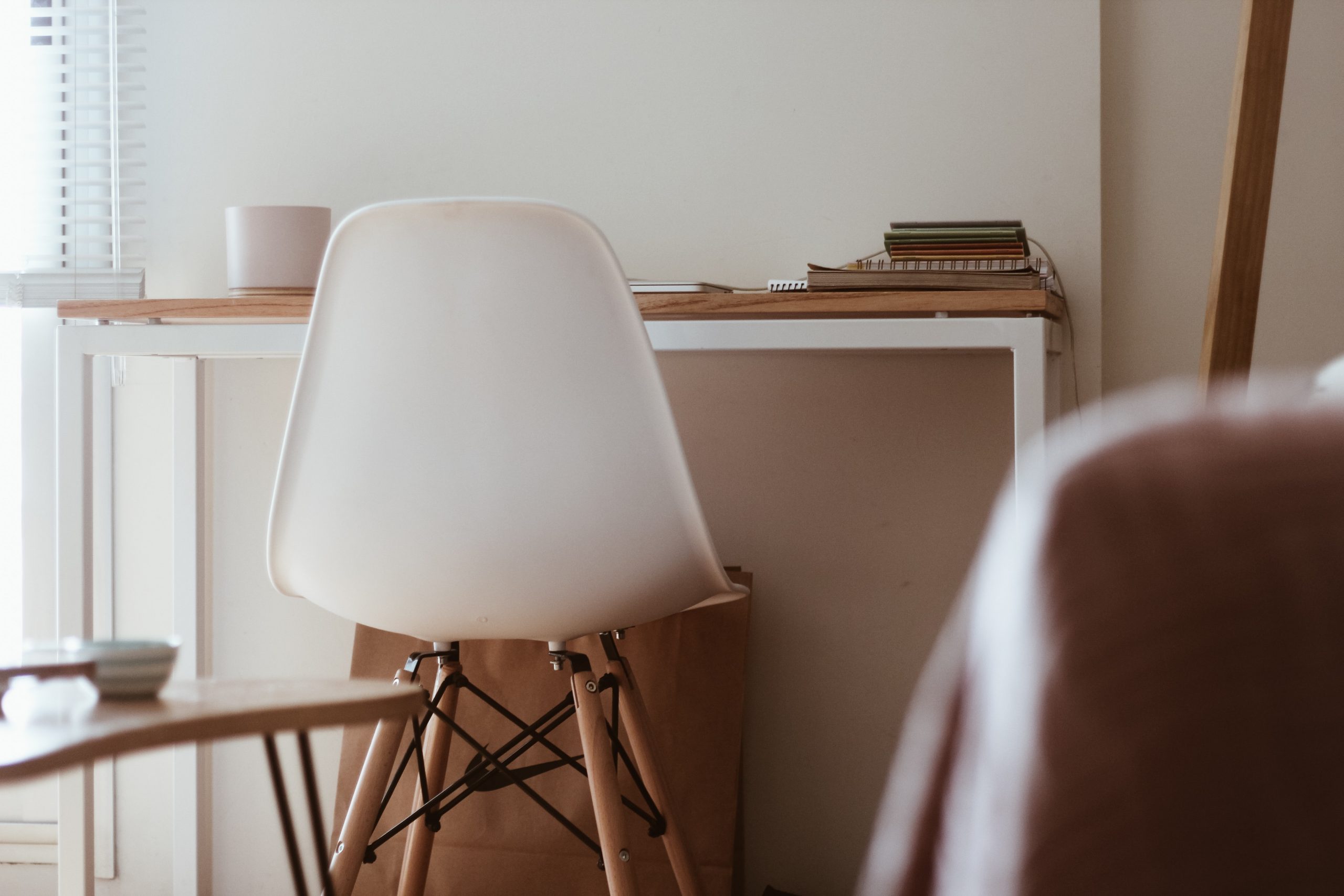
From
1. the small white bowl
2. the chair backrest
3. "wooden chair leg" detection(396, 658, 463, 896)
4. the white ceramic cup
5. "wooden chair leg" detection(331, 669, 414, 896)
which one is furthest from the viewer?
the white ceramic cup

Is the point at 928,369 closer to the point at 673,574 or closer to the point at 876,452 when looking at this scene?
the point at 876,452

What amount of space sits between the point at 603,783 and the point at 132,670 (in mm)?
594

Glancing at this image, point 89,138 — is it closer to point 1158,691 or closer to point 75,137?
point 75,137

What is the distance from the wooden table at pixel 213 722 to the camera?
0.51 metres

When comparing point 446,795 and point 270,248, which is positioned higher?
point 270,248

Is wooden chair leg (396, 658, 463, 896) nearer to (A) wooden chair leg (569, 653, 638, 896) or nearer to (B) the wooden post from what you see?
(A) wooden chair leg (569, 653, 638, 896)

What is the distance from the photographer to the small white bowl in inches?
Answer: 24.7

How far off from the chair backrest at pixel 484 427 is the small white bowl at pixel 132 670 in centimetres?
43

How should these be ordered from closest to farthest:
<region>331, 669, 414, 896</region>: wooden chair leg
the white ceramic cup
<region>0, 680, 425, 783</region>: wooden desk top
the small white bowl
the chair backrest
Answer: <region>0, 680, 425, 783</region>: wooden desk top → the small white bowl → the chair backrest → <region>331, 669, 414, 896</region>: wooden chair leg → the white ceramic cup

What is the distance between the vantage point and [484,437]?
41.6 inches

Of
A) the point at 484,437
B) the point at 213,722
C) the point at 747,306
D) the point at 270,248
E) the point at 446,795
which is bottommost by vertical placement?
the point at 446,795

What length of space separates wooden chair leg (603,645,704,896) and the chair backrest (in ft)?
0.59

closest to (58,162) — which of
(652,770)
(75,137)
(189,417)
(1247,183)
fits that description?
(75,137)

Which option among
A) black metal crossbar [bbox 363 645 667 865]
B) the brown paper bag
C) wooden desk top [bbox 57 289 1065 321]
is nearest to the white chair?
black metal crossbar [bbox 363 645 667 865]
